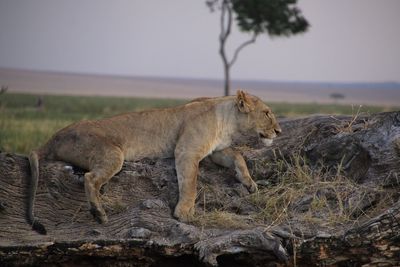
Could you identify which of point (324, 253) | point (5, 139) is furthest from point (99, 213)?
point (5, 139)

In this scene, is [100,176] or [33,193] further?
[100,176]

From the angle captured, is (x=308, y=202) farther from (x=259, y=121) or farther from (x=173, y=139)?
(x=173, y=139)

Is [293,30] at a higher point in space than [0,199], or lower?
higher

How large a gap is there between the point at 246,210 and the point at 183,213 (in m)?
0.62

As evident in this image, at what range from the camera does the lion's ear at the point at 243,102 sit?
6.92 m

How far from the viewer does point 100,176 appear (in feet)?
20.1

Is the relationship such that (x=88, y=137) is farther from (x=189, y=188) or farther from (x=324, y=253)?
(x=324, y=253)

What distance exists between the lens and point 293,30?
122 ft

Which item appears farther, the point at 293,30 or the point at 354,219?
the point at 293,30

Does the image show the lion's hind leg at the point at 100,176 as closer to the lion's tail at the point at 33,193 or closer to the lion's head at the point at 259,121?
the lion's tail at the point at 33,193

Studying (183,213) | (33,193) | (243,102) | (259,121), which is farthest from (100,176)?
(259,121)

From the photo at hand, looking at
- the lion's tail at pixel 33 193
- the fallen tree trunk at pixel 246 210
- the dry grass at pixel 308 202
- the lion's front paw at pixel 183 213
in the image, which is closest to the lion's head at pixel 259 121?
the fallen tree trunk at pixel 246 210

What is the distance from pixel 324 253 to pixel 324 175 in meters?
1.18

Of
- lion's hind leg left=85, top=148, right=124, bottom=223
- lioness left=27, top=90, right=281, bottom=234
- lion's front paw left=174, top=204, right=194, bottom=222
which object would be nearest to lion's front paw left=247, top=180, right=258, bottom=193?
lioness left=27, top=90, right=281, bottom=234
